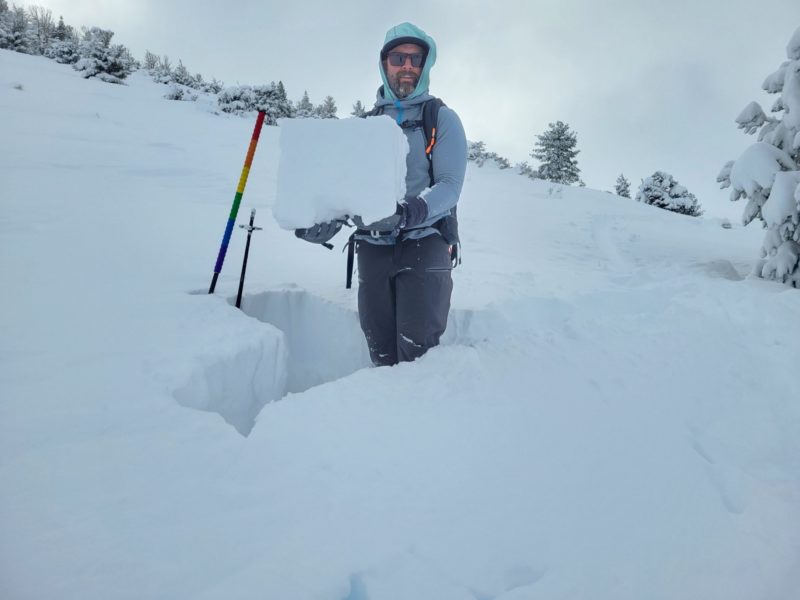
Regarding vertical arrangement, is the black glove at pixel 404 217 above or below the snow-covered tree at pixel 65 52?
below

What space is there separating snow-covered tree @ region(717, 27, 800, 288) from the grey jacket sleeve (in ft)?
17.7

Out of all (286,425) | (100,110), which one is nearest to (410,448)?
(286,425)

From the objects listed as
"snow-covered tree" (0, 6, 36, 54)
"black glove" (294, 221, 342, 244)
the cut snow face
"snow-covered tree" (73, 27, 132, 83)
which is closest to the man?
"black glove" (294, 221, 342, 244)

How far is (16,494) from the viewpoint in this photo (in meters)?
1.37

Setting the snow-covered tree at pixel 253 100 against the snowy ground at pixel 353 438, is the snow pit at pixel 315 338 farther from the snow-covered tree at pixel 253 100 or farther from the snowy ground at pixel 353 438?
the snow-covered tree at pixel 253 100

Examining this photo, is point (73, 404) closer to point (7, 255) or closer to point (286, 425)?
point (286, 425)

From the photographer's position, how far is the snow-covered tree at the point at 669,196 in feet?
71.0

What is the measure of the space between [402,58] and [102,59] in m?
19.6

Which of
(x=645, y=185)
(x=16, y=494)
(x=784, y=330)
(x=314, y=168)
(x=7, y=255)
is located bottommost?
(x=16, y=494)

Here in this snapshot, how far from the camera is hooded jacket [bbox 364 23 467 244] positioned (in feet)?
9.25

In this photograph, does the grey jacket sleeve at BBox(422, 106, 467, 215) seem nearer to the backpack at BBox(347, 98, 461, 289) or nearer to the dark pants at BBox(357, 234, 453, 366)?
the backpack at BBox(347, 98, 461, 289)

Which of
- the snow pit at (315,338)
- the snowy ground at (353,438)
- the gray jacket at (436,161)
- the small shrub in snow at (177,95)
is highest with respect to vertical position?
the small shrub in snow at (177,95)

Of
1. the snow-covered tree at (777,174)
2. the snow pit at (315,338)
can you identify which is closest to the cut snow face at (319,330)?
the snow pit at (315,338)

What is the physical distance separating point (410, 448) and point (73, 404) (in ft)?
5.08
